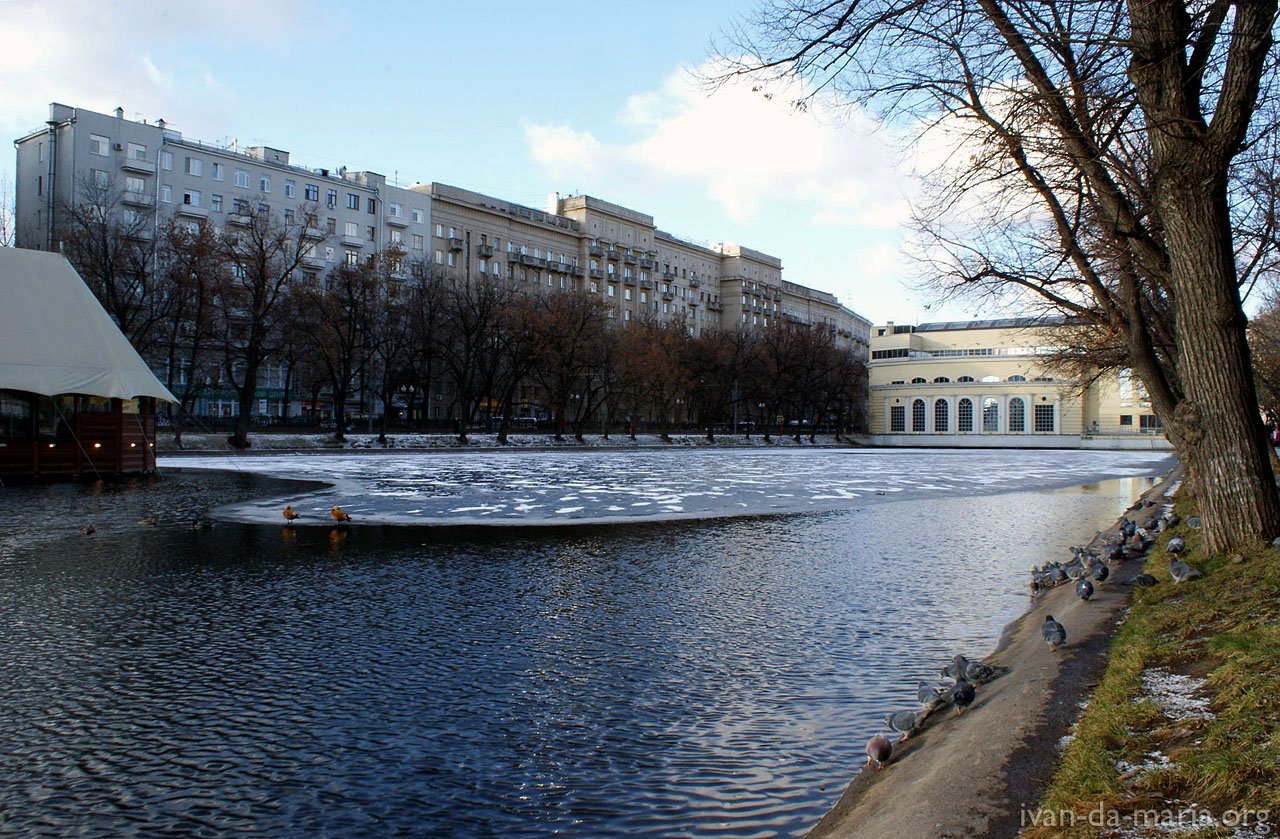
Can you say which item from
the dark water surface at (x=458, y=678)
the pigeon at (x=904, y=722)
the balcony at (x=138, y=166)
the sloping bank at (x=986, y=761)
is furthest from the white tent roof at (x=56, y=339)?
the balcony at (x=138, y=166)

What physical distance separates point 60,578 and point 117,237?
41.8 m

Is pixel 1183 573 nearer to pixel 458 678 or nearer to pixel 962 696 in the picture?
pixel 962 696

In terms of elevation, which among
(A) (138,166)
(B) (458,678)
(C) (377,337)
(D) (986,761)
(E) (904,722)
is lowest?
(B) (458,678)

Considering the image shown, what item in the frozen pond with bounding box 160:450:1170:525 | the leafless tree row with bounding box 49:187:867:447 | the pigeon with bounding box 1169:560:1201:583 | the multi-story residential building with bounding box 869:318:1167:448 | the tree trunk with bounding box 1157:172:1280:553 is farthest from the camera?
the multi-story residential building with bounding box 869:318:1167:448

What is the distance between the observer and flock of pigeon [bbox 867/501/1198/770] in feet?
17.8

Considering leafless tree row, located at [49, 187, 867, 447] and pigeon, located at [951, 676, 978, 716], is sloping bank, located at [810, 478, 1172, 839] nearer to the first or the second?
pigeon, located at [951, 676, 978, 716]

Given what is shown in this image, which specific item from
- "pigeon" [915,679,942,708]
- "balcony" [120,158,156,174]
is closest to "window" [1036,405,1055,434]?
"balcony" [120,158,156,174]

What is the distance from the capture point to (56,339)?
26.0m

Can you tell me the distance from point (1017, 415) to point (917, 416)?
11956 mm

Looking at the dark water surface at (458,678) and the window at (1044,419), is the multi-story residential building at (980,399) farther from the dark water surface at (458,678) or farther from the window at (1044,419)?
the dark water surface at (458,678)

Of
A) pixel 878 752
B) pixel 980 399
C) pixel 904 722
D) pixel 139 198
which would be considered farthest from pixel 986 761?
pixel 980 399

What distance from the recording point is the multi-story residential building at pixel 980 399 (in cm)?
10219

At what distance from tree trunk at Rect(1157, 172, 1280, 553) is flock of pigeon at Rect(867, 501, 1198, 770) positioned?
34.6 inches

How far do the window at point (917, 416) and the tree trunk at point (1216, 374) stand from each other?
110 m
